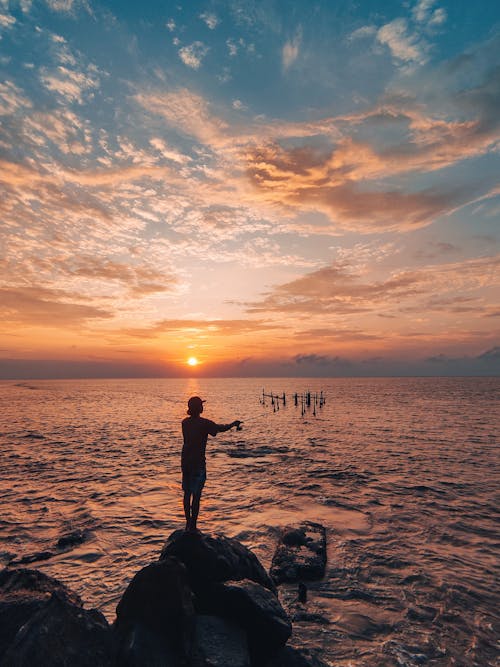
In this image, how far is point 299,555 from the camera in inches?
405

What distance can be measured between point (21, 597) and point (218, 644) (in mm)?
2992

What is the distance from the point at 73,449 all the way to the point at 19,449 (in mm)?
4131

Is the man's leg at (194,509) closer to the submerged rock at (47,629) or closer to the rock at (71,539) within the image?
the submerged rock at (47,629)

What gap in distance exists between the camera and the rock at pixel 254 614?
6.20m

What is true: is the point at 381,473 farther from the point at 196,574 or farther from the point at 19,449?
the point at 19,449

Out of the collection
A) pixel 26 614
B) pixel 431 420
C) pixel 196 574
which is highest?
pixel 26 614

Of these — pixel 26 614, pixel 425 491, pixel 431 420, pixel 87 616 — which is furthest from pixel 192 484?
pixel 431 420

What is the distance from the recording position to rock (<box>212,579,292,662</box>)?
6203 millimetres

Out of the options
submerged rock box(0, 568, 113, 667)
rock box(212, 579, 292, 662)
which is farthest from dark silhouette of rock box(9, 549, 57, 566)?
rock box(212, 579, 292, 662)

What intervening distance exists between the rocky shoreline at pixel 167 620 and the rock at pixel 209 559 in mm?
17

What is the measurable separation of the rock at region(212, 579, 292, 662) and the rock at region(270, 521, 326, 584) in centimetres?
330

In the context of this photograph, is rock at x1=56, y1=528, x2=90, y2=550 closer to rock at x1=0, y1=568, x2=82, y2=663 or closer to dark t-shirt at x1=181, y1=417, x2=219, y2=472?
dark t-shirt at x1=181, y1=417, x2=219, y2=472

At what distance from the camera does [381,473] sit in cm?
2217

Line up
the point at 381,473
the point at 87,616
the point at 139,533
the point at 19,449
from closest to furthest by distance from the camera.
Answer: the point at 87,616 < the point at 139,533 < the point at 381,473 < the point at 19,449
